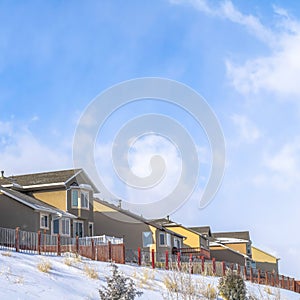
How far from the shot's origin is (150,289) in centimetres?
1886

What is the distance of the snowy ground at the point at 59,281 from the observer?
47.3 feet

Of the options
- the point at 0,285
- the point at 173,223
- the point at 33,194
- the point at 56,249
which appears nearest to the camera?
the point at 0,285

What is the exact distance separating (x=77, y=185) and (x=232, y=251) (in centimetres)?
3184

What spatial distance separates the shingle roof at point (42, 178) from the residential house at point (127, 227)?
246 inches

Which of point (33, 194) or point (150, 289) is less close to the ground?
point (33, 194)

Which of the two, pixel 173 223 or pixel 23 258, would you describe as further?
pixel 173 223

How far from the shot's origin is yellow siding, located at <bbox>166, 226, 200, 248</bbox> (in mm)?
63594

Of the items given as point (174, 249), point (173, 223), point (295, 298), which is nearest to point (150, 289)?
point (295, 298)

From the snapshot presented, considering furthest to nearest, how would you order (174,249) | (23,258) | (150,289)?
(174,249) → (23,258) → (150,289)

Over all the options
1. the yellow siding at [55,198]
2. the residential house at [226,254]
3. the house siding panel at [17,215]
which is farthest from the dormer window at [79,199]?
the residential house at [226,254]

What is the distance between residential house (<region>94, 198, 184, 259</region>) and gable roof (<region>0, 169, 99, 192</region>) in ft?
15.6

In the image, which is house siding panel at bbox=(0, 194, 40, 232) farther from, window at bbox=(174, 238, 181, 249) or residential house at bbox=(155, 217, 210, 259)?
residential house at bbox=(155, 217, 210, 259)

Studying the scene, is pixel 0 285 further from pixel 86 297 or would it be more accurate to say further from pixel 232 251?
pixel 232 251

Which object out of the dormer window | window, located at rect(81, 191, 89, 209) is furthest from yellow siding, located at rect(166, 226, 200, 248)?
the dormer window
